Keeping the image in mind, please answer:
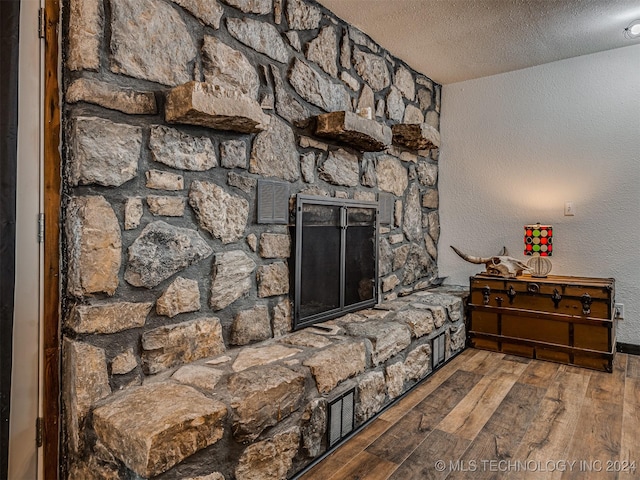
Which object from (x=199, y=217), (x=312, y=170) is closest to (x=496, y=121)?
(x=312, y=170)

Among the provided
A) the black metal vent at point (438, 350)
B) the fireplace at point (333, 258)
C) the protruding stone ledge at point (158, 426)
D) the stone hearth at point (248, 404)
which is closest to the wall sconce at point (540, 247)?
the black metal vent at point (438, 350)

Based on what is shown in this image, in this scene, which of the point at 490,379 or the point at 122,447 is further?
the point at 490,379

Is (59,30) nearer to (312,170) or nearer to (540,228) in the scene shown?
(312,170)

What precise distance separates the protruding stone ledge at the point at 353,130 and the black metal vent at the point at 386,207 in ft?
1.60

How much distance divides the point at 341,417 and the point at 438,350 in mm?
1246

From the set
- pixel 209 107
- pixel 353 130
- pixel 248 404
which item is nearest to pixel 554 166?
pixel 353 130

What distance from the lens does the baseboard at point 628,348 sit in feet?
10.5

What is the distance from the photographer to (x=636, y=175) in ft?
10.3

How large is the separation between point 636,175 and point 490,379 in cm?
203

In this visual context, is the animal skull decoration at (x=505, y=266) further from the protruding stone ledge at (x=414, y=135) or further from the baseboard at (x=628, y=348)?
the protruding stone ledge at (x=414, y=135)

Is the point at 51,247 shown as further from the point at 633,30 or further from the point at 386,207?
the point at 633,30

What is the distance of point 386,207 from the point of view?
323 centimetres

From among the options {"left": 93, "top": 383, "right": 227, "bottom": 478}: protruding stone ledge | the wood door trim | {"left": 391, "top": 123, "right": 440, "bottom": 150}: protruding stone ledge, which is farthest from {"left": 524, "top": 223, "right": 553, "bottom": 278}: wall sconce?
the wood door trim

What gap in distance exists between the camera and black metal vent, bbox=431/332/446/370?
113 inches
